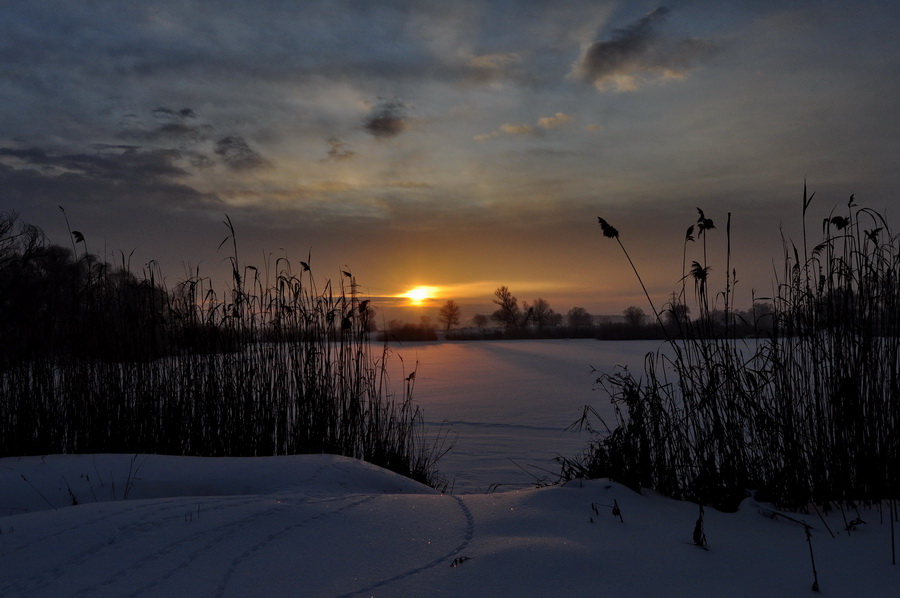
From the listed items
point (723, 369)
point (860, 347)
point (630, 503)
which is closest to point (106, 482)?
point (630, 503)

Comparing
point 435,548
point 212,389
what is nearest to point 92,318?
point 212,389

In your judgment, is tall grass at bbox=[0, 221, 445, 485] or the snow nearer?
the snow

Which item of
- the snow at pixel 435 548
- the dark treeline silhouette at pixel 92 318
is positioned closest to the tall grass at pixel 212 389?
the dark treeline silhouette at pixel 92 318

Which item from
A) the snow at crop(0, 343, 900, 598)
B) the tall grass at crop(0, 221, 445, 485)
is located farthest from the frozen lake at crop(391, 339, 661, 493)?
the snow at crop(0, 343, 900, 598)

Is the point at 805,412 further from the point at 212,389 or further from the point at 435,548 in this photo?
the point at 212,389

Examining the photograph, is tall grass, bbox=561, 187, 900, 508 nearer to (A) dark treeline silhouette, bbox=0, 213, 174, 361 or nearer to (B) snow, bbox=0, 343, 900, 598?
(B) snow, bbox=0, 343, 900, 598

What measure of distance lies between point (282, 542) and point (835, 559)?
80.6 inches

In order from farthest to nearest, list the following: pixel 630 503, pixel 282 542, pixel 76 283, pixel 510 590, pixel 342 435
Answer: pixel 76 283 < pixel 342 435 < pixel 630 503 < pixel 282 542 < pixel 510 590

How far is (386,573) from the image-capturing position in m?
1.84

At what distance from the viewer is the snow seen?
1.80m

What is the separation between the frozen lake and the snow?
1.65m

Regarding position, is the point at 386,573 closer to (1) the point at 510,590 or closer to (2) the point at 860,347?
(1) the point at 510,590

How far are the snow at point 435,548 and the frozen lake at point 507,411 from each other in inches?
65.0

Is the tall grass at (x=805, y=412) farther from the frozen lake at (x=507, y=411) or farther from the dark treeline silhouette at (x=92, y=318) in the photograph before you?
the dark treeline silhouette at (x=92, y=318)
